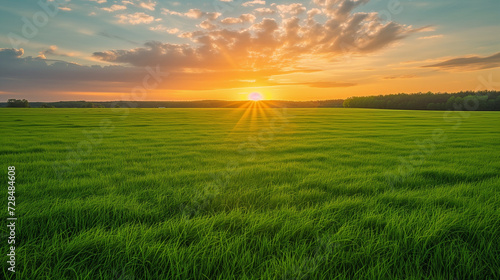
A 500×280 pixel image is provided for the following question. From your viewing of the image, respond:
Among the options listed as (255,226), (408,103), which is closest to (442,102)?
(408,103)

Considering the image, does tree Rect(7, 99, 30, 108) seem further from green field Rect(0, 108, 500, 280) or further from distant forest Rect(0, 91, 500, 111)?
green field Rect(0, 108, 500, 280)

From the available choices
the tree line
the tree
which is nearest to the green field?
the tree line

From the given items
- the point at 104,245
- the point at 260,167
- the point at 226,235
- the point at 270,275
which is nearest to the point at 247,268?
the point at 270,275

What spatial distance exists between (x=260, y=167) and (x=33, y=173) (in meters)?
5.54

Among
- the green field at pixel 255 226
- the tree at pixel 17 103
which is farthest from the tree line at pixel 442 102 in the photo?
the tree at pixel 17 103

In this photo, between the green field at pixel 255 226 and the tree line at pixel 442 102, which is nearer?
the green field at pixel 255 226

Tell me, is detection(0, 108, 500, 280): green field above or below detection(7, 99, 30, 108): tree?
below

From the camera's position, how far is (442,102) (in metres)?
78.3

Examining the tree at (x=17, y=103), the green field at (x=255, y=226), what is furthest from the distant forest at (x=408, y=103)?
the green field at (x=255, y=226)

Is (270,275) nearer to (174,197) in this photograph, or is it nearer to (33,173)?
(174,197)

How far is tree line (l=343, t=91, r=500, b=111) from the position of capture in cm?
7000

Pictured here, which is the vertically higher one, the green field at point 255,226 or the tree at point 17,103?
the tree at point 17,103

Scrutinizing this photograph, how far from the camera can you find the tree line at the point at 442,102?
7000 cm

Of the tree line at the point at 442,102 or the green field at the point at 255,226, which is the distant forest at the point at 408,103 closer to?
the tree line at the point at 442,102
